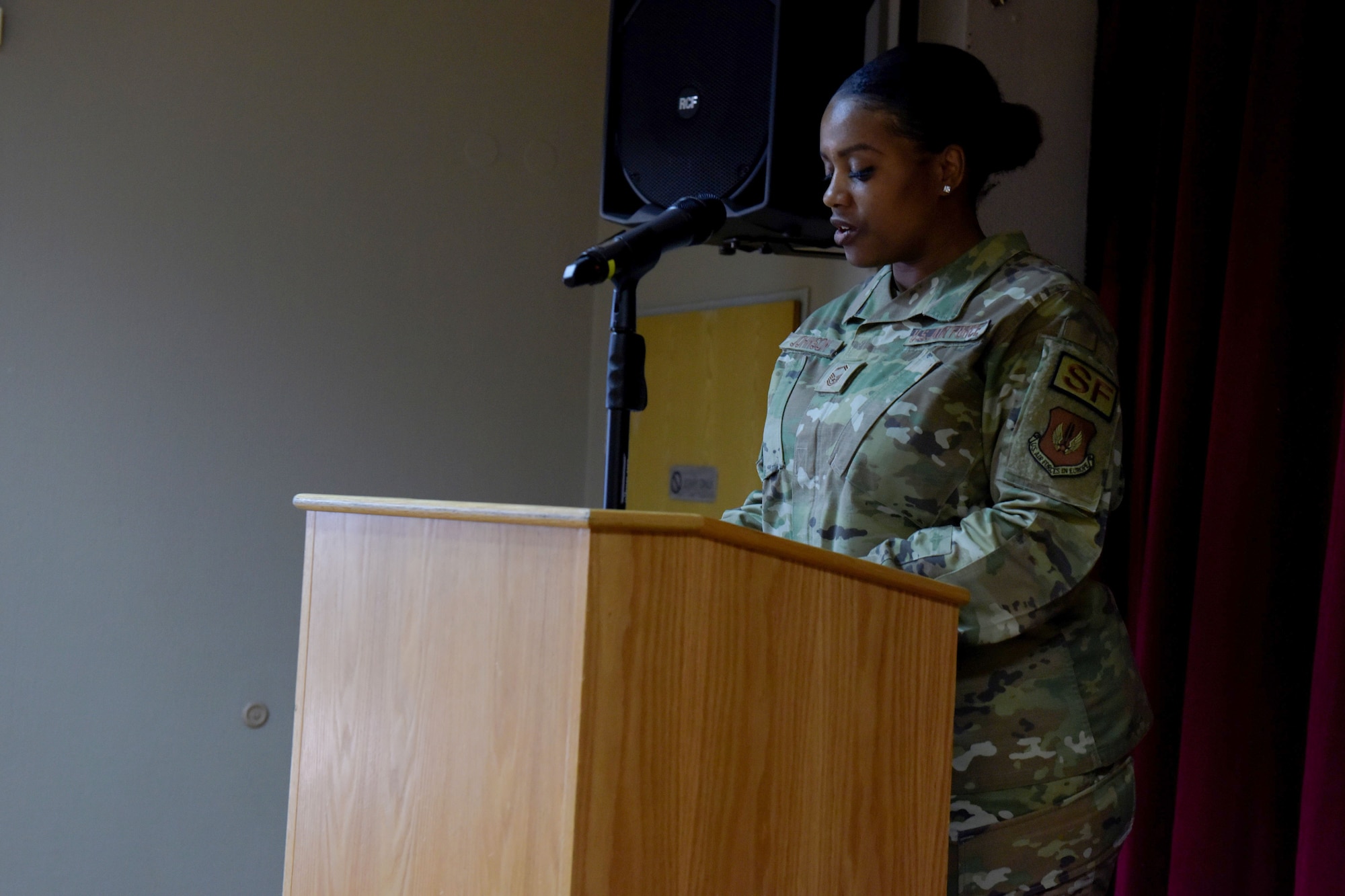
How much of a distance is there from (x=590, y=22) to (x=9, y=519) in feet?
6.57

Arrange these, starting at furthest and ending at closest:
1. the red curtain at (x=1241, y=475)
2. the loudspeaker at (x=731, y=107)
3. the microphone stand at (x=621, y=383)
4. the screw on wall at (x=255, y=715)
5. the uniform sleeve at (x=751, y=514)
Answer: the screw on wall at (x=255, y=715)
the loudspeaker at (x=731, y=107)
the red curtain at (x=1241, y=475)
the uniform sleeve at (x=751, y=514)
the microphone stand at (x=621, y=383)

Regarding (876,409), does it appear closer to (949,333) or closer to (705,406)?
(949,333)

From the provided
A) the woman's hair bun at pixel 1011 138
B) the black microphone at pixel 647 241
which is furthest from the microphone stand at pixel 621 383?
the woman's hair bun at pixel 1011 138

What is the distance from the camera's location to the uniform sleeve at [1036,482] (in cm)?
110

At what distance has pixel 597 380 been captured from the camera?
334 cm

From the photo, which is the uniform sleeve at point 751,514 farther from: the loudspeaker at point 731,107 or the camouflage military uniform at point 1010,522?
the loudspeaker at point 731,107

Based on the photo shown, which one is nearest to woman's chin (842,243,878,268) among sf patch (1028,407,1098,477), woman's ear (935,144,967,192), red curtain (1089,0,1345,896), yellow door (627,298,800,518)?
woman's ear (935,144,967,192)

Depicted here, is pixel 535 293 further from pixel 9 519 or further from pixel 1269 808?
pixel 1269 808

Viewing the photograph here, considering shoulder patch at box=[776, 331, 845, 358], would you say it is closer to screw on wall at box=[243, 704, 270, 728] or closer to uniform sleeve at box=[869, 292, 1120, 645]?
uniform sleeve at box=[869, 292, 1120, 645]

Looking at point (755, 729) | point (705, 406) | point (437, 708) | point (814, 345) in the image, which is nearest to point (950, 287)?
point (814, 345)

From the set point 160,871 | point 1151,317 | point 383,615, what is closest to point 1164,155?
point 1151,317

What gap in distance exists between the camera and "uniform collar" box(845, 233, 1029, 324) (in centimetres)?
131

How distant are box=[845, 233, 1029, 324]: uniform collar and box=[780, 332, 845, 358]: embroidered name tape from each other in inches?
1.8

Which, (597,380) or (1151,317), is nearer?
(1151,317)
